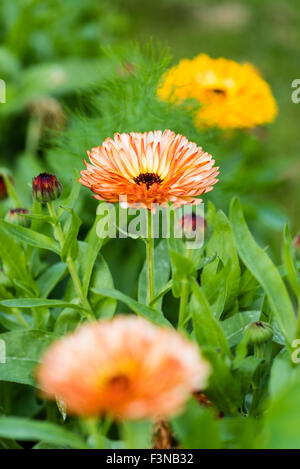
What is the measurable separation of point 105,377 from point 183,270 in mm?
210

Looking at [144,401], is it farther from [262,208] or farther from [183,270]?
[262,208]

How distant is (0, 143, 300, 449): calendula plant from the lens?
0.36 metres

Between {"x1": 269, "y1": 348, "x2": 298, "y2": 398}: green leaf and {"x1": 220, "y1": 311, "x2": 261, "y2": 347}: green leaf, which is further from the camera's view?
{"x1": 220, "y1": 311, "x2": 261, "y2": 347}: green leaf

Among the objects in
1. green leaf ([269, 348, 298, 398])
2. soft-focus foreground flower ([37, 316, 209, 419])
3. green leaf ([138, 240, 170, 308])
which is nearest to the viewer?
soft-focus foreground flower ([37, 316, 209, 419])

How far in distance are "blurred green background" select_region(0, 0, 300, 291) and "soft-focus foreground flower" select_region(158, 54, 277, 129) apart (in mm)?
54

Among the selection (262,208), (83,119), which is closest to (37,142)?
(262,208)

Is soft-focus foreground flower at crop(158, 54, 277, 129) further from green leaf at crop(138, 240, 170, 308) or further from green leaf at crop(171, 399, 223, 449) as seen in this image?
green leaf at crop(171, 399, 223, 449)

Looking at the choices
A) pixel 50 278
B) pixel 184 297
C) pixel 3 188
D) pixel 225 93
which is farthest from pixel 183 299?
pixel 225 93

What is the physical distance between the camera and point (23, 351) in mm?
650

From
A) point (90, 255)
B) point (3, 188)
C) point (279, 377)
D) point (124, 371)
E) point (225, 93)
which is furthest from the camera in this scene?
point (225, 93)

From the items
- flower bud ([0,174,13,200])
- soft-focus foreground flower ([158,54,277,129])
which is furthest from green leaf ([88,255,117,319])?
soft-focus foreground flower ([158,54,277,129])

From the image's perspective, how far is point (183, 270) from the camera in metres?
0.56

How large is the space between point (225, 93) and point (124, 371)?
96 cm

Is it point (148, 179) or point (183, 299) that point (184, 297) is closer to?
point (183, 299)
